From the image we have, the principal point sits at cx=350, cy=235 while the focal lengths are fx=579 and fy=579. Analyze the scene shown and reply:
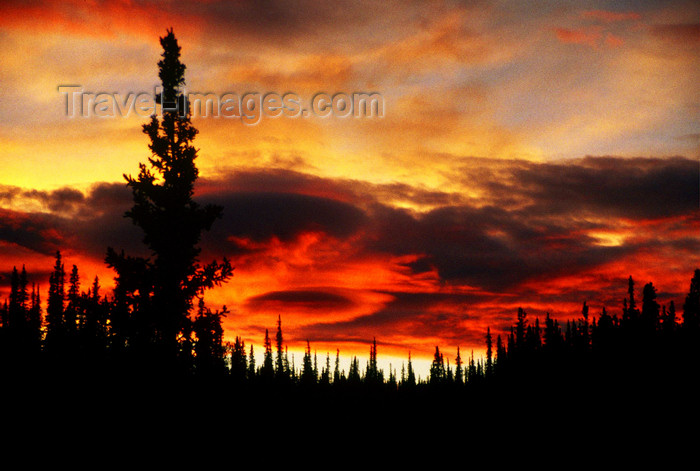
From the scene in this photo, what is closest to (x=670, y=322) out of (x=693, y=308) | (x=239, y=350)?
(x=693, y=308)

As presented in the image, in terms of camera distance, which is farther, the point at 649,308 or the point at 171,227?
the point at 649,308

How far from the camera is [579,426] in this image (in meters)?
60.2

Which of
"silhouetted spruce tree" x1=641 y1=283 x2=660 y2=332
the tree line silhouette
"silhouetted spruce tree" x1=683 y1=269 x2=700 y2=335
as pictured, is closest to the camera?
the tree line silhouette

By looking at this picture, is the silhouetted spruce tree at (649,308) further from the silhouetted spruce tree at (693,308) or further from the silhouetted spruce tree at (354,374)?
the silhouetted spruce tree at (354,374)

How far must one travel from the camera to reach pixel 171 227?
30.7 metres

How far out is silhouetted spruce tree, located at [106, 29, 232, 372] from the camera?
3017 cm

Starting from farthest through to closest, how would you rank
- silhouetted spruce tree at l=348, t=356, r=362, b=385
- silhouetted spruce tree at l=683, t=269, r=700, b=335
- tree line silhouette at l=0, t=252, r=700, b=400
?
1. silhouetted spruce tree at l=348, t=356, r=362, b=385
2. silhouetted spruce tree at l=683, t=269, r=700, b=335
3. tree line silhouette at l=0, t=252, r=700, b=400

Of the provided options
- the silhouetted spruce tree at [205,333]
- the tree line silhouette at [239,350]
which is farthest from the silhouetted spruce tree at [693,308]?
the silhouetted spruce tree at [205,333]

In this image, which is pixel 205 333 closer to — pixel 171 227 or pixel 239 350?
pixel 171 227

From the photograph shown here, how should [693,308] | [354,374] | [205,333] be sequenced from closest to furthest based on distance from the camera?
[205,333]
[693,308]
[354,374]

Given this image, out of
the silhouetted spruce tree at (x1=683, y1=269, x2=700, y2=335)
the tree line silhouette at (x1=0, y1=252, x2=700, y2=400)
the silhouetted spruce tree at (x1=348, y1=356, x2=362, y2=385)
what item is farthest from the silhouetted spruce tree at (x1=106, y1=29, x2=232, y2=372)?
the silhouetted spruce tree at (x1=348, y1=356, x2=362, y2=385)

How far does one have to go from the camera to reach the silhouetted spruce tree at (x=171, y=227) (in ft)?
99.0

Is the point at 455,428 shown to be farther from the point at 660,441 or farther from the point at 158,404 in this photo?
the point at 158,404

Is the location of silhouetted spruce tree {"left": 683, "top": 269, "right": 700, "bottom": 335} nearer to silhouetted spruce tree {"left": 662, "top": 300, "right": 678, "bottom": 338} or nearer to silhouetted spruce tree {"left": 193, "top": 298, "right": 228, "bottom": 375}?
silhouetted spruce tree {"left": 662, "top": 300, "right": 678, "bottom": 338}
